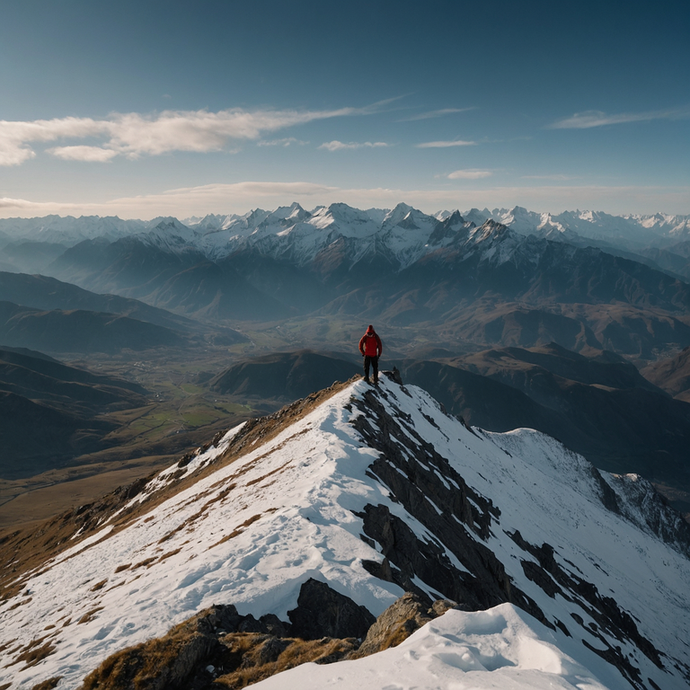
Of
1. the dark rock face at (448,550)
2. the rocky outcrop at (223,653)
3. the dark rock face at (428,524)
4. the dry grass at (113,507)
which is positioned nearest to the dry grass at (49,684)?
the rocky outcrop at (223,653)

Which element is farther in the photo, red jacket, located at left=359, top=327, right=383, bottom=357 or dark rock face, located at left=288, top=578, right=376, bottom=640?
red jacket, located at left=359, top=327, right=383, bottom=357

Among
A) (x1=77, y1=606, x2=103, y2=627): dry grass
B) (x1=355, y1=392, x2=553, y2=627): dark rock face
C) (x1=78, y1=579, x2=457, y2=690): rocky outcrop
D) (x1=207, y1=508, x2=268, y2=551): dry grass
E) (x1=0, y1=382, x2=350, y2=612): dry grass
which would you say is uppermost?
(x1=78, y1=579, x2=457, y2=690): rocky outcrop

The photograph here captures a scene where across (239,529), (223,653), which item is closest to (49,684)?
(223,653)

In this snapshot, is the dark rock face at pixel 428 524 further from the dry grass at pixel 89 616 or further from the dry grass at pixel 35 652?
the dry grass at pixel 35 652

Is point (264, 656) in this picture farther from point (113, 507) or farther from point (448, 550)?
point (113, 507)

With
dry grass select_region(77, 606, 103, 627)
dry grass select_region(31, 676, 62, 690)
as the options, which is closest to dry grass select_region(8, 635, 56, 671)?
dry grass select_region(77, 606, 103, 627)

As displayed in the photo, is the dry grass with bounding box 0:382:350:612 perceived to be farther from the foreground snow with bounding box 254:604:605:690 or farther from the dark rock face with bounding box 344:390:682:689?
the foreground snow with bounding box 254:604:605:690

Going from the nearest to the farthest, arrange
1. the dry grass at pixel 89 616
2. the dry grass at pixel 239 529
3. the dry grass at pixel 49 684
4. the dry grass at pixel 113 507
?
1. the dry grass at pixel 49 684
2. the dry grass at pixel 89 616
3. the dry grass at pixel 239 529
4. the dry grass at pixel 113 507
